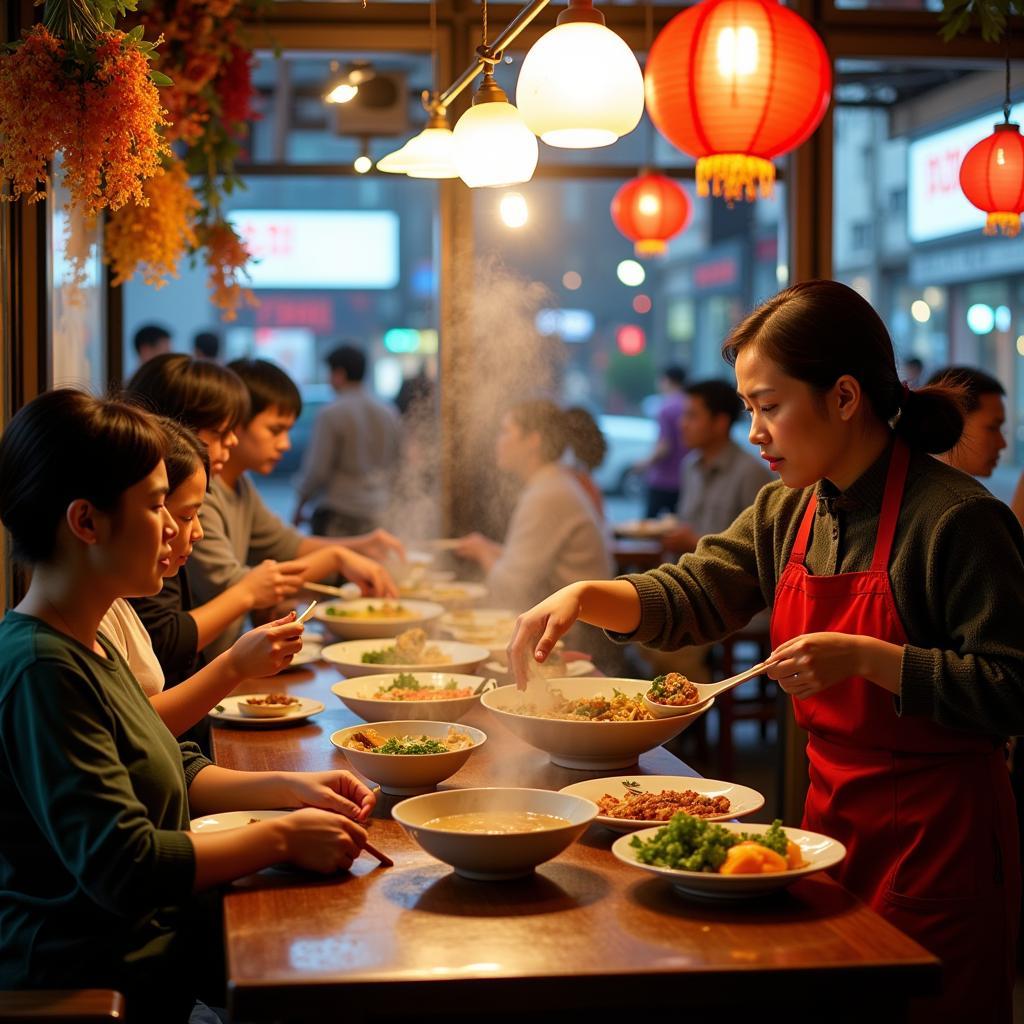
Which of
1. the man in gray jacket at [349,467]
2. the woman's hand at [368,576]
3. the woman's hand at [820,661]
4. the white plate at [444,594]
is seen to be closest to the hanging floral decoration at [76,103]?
the woman's hand at [820,661]

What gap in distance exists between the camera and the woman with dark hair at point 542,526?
4.39m

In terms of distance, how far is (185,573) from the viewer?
3.11m

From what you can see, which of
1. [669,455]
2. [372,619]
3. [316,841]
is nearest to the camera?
[316,841]

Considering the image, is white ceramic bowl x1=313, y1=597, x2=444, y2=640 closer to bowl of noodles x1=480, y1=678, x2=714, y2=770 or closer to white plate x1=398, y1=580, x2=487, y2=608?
white plate x1=398, y1=580, x2=487, y2=608

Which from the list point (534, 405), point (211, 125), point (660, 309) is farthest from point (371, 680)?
point (660, 309)

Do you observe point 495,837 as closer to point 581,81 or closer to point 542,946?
point 542,946

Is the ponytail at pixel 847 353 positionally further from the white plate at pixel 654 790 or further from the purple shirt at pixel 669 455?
the purple shirt at pixel 669 455

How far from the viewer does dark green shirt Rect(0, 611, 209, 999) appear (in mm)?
1528

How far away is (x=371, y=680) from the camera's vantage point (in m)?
2.63

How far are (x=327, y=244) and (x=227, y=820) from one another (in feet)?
28.6

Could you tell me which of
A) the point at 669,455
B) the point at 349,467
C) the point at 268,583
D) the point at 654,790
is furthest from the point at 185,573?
the point at 669,455

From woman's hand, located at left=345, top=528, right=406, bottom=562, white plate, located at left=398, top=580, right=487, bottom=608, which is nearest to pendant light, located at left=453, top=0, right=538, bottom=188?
white plate, located at left=398, top=580, right=487, bottom=608

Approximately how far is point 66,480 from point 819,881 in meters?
1.12

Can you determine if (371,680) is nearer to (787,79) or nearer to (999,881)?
(999,881)
